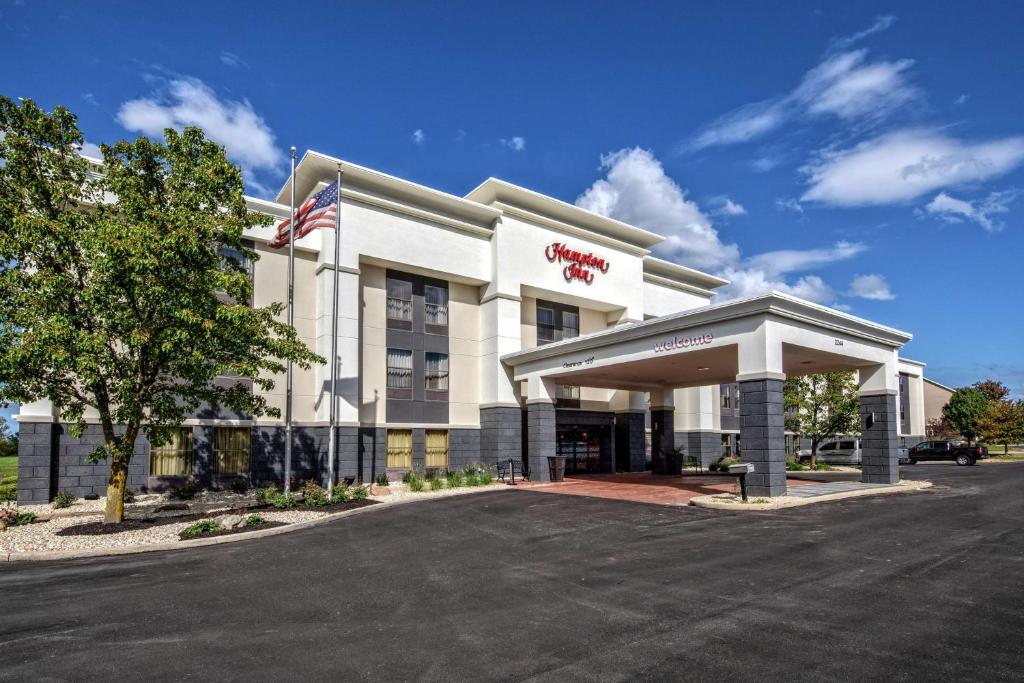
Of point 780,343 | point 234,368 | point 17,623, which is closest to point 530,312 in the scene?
point 780,343

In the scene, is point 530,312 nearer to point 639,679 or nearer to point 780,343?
point 780,343

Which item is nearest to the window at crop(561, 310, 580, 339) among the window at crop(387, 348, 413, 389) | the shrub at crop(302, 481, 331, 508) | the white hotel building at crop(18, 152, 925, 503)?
the white hotel building at crop(18, 152, 925, 503)

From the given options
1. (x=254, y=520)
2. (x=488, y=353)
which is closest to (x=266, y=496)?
(x=254, y=520)

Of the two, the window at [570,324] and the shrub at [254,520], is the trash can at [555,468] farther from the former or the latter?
the shrub at [254,520]

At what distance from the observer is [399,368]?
95.0 ft

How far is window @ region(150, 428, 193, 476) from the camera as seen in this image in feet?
76.2

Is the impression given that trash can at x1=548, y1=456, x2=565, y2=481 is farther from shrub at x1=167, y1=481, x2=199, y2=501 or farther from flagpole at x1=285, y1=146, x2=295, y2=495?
shrub at x1=167, y1=481, x2=199, y2=501

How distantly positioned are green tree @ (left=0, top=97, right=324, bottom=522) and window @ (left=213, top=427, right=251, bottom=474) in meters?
7.44

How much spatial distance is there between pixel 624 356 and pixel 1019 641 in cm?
1729

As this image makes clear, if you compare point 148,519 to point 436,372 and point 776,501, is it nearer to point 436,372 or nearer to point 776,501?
point 436,372

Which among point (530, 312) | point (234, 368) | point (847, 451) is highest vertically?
point (530, 312)

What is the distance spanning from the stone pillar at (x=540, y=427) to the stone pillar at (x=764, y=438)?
10231 millimetres

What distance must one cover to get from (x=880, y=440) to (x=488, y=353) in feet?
55.3

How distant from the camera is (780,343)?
18656 mm
